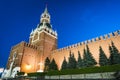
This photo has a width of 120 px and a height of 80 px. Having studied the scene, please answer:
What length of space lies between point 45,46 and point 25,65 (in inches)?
310

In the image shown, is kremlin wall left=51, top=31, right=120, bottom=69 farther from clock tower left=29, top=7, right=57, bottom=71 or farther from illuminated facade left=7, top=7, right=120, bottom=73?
clock tower left=29, top=7, right=57, bottom=71

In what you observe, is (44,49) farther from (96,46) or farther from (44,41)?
(96,46)

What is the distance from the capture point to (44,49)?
30078 mm

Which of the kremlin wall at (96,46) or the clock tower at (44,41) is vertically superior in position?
the clock tower at (44,41)

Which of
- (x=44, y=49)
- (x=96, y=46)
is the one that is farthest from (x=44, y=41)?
(x=96, y=46)

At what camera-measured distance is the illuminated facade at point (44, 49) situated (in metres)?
21.2

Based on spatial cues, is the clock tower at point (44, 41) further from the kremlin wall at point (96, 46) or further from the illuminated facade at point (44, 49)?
the kremlin wall at point (96, 46)

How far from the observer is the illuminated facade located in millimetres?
21222

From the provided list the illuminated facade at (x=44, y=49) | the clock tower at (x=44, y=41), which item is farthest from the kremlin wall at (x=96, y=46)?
the clock tower at (x=44, y=41)

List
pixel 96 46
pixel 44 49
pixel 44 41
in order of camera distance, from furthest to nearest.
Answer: pixel 44 41, pixel 44 49, pixel 96 46

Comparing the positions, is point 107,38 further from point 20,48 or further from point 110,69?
point 20,48

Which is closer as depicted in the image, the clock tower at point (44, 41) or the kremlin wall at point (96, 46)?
the kremlin wall at point (96, 46)

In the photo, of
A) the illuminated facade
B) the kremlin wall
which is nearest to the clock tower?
the illuminated facade

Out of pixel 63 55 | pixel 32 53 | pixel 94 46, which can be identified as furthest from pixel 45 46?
pixel 94 46
